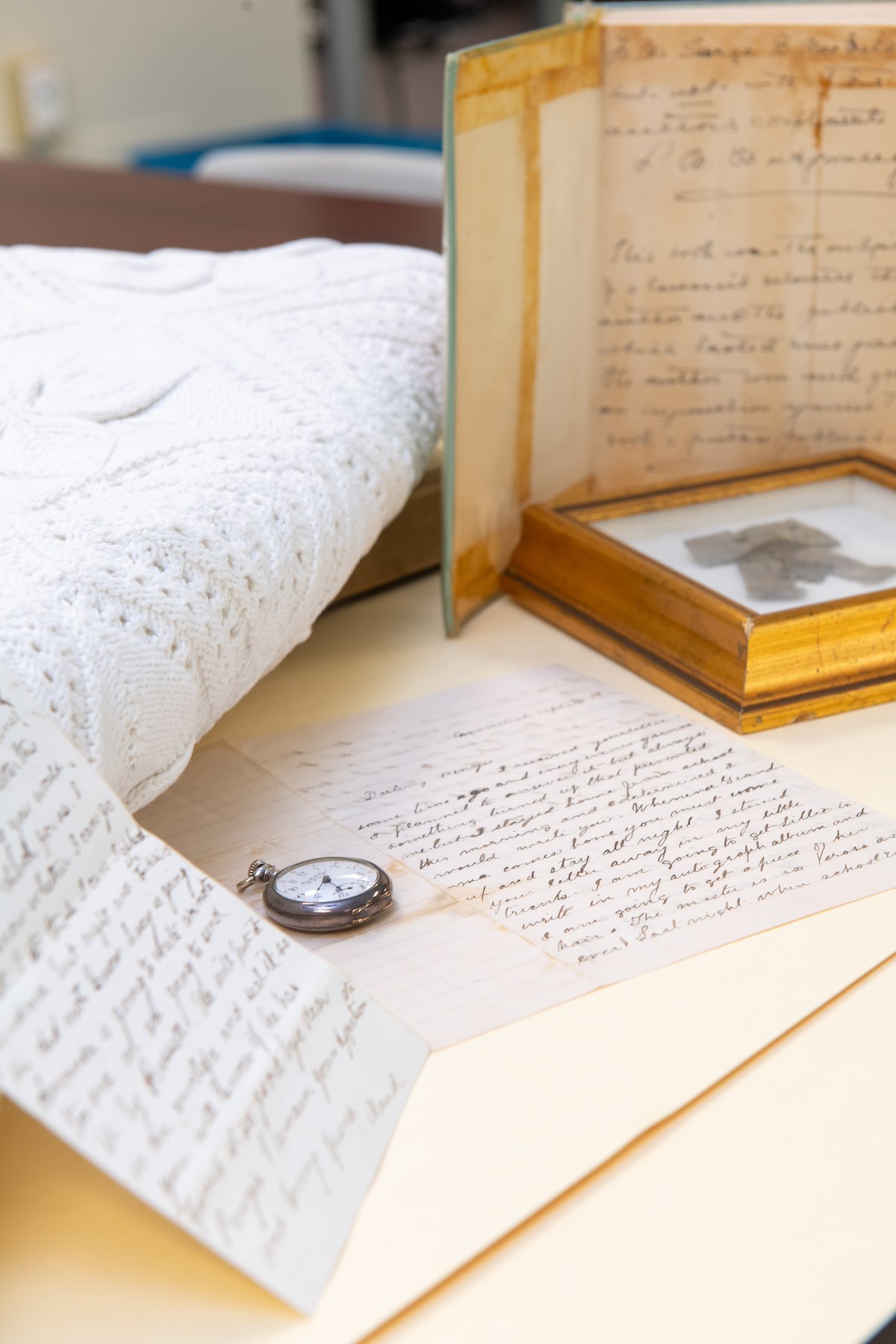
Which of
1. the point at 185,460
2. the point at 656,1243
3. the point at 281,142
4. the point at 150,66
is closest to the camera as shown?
the point at 656,1243

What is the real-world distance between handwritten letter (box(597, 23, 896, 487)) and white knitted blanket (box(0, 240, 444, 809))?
0.14 metres

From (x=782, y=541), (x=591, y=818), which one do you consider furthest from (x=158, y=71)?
(x=591, y=818)

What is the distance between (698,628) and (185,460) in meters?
0.28

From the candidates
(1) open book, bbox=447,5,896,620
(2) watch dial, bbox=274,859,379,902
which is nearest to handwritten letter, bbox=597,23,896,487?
(1) open book, bbox=447,5,896,620

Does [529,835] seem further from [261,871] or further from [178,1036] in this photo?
[178,1036]

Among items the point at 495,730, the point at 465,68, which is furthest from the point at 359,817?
the point at 465,68

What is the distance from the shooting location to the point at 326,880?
1.82 ft

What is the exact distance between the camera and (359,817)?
0.63 metres

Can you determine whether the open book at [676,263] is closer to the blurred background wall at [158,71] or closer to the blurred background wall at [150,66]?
the blurred background wall at [158,71]

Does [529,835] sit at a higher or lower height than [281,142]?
lower

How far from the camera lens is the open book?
31.2 inches

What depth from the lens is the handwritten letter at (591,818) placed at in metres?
0.55

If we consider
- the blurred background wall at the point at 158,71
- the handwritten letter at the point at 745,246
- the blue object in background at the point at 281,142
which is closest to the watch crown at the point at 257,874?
the handwritten letter at the point at 745,246

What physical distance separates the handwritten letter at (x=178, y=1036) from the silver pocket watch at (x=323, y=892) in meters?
0.06
